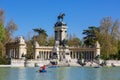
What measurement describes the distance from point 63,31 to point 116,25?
1541 cm

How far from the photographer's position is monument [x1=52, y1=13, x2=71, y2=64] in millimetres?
113900

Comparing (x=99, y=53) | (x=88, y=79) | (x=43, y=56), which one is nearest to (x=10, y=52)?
(x=43, y=56)

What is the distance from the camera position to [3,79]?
46.7 metres

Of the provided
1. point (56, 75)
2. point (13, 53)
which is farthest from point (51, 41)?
point (56, 75)

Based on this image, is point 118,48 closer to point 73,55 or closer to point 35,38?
point 73,55

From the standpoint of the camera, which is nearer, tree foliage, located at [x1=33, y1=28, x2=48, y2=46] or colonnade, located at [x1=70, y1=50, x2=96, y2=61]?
colonnade, located at [x1=70, y1=50, x2=96, y2=61]

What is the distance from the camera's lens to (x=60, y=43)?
389ft

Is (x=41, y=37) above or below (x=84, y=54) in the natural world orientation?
above

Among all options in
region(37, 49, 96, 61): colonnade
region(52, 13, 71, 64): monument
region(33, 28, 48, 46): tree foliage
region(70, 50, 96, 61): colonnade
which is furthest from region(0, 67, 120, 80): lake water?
region(33, 28, 48, 46): tree foliage

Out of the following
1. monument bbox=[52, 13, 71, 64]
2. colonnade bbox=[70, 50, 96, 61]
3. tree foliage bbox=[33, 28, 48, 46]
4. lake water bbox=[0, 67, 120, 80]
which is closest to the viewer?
lake water bbox=[0, 67, 120, 80]

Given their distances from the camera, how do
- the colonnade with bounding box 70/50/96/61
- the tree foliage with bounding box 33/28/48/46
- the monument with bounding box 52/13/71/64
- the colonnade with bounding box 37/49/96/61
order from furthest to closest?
the tree foliage with bounding box 33/28/48/46 → the colonnade with bounding box 70/50/96/61 → the colonnade with bounding box 37/49/96/61 → the monument with bounding box 52/13/71/64

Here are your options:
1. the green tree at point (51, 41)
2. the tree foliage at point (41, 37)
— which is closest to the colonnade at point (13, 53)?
the tree foliage at point (41, 37)

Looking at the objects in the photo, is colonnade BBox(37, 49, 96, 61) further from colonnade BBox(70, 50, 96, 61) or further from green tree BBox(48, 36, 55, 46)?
green tree BBox(48, 36, 55, 46)

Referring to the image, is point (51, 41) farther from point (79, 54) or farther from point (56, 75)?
point (56, 75)
